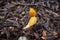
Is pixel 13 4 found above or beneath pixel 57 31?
above

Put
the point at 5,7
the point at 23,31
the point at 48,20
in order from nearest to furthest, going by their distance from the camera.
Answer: the point at 23,31
the point at 48,20
the point at 5,7

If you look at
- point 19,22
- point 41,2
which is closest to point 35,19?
point 19,22

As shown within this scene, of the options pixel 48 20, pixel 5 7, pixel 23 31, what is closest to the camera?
pixel 23 31

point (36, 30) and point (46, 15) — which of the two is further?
point (46, 15)

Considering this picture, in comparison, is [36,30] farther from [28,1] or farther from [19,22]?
[28,1]

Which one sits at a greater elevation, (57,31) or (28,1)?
(28,1)

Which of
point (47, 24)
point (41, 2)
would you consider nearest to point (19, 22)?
point (47, 24)

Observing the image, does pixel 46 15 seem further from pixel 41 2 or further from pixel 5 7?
pixel 5 7

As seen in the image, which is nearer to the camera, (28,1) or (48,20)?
(48,20)
